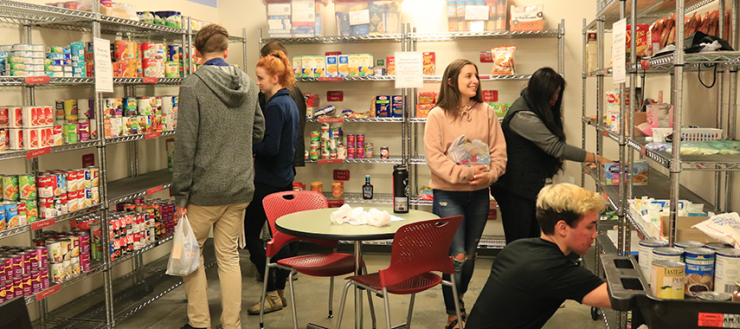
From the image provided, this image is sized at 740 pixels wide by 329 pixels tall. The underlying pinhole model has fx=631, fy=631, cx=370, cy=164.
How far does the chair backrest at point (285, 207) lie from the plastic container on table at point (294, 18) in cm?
207

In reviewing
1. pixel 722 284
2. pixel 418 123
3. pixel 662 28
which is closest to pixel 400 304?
pixel 418 123

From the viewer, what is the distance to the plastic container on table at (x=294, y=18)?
5809 mm

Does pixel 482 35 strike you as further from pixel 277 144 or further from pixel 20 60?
pixel 20 60

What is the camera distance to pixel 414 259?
321 cm

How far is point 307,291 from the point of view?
197 inches

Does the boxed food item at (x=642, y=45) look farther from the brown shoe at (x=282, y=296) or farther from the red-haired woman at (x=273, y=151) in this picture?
the brown shoe at (x=282, y=296)

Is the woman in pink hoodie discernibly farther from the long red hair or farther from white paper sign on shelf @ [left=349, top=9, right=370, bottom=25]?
white paper sign on shelf @ [left=349, top=9, right=370, bottom=25]

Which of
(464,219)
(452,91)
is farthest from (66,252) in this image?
(452,91)

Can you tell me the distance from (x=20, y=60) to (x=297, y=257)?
1.92 m

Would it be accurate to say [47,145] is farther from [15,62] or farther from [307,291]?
[307,291]

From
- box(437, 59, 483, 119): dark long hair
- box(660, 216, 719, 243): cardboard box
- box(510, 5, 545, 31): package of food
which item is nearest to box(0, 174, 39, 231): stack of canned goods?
box(437, 59, 483, 119): dark long hair

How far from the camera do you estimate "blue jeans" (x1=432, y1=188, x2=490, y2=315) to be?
3.85m

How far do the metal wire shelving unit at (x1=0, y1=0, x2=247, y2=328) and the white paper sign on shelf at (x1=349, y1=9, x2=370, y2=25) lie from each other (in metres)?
1.45

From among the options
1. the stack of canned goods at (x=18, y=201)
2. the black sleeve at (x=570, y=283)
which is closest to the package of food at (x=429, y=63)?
the stack of canned goods at (x=18, y=201)
